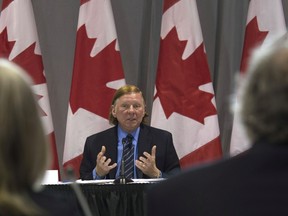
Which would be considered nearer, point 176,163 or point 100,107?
point 176,163

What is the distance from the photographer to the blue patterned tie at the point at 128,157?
17.1 feet

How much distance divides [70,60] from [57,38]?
0.25m

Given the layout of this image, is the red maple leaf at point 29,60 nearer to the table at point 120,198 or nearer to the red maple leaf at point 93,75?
the red maple leaf at point 93,75

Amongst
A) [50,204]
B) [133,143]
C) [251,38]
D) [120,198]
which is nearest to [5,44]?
[133,143]

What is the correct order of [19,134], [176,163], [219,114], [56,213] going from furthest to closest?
[219,114] < [176,163] < [56,213] < [19,134]

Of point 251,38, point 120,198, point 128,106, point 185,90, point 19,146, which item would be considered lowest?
point 19,146

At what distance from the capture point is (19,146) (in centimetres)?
138

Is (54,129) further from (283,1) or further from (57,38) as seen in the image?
(283,1)

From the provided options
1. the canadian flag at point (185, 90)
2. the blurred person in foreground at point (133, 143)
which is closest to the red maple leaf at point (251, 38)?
the canadian flag at point (185, 90)

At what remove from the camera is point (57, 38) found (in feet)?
22.6

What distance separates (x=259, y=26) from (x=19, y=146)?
5180 millimetres

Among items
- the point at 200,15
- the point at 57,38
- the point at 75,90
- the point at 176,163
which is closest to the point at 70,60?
the point at 57,38

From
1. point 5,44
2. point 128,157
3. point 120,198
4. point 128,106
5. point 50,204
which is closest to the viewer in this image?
point 50,204

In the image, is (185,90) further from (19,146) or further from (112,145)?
(19,146)
